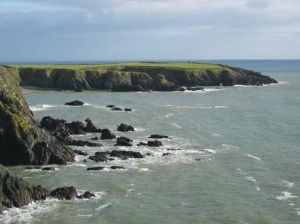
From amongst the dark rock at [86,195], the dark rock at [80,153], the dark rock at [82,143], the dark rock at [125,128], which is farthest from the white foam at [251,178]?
the dark rock at [125,128]

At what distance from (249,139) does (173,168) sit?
18.9 meters

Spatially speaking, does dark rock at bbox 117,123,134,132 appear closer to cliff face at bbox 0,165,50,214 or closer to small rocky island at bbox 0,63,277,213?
small rocky island at bbox 0,63,277,213

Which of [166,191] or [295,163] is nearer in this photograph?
[166,191]

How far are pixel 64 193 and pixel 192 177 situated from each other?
11.6m

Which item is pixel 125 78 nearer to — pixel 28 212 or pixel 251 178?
pixel 251 178

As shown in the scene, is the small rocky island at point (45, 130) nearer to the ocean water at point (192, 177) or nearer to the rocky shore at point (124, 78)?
the rocky shore at point (124, 78)

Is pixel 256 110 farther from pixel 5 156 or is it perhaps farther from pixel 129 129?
pixel 5 156

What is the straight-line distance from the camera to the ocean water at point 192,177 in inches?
1433

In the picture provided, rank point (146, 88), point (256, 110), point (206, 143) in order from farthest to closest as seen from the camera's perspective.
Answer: point (146, 88) → point (256, 110) → point (206, 143)

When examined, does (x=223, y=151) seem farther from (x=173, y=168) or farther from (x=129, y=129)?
(x=129, y=129)

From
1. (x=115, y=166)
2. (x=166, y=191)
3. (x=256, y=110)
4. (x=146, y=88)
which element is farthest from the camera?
(x=146, y=88)

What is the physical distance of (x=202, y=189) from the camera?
42875mm

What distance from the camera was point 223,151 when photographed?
58500mm

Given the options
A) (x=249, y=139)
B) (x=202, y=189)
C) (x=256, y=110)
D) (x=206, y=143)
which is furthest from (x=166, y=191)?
(x=256, y=110)
